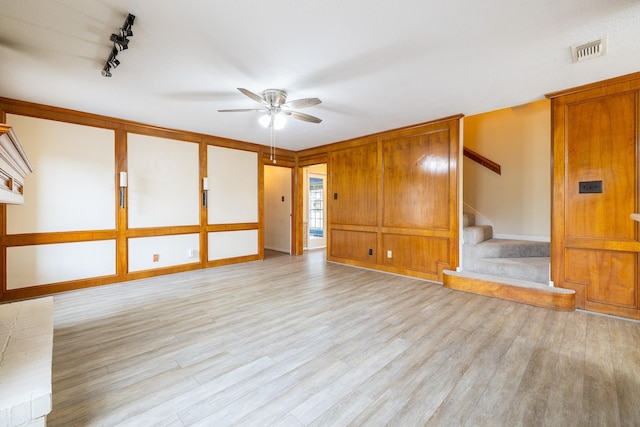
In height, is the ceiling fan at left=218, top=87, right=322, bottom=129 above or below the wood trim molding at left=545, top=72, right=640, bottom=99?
below

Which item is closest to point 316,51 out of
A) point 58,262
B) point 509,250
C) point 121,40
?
point 121,40

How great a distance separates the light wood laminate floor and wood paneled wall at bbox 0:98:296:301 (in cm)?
56

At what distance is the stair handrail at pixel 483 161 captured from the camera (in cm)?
481

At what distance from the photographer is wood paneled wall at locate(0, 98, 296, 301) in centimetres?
341

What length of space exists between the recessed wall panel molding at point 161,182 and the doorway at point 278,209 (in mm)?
2368

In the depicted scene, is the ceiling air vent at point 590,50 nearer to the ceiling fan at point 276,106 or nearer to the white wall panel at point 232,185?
the ceiling fan at point 276,106

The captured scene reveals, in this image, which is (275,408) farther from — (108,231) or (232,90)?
(108,231)

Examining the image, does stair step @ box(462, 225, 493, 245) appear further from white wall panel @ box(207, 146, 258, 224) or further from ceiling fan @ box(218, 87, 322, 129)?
white wall panel @ box(207, 146, 258, 224)

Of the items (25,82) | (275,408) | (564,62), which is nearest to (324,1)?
(564,62)

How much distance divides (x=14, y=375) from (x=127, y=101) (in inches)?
125

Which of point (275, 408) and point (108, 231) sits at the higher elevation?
point (108, 231)

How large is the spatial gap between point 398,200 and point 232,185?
10.4 feet

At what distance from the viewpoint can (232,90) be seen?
3051mm

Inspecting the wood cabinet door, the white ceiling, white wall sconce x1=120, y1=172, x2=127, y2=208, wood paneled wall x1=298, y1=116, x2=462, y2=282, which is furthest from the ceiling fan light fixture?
the wood cabinet door
